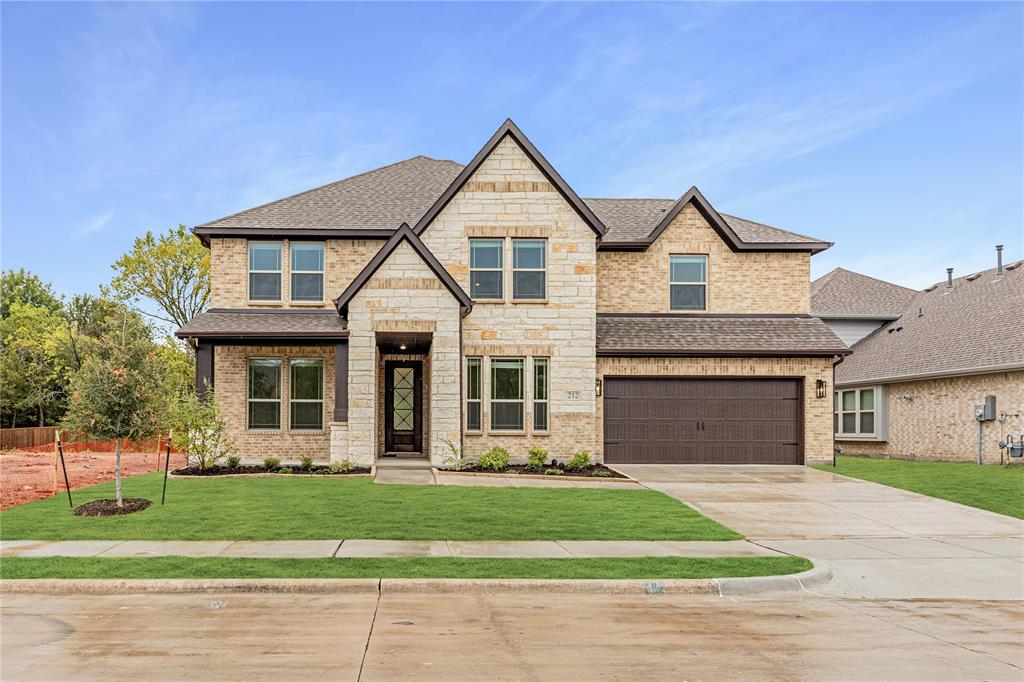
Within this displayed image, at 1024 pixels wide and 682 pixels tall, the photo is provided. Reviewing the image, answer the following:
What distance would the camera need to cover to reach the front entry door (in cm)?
2248

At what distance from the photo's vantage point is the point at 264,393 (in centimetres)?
2166

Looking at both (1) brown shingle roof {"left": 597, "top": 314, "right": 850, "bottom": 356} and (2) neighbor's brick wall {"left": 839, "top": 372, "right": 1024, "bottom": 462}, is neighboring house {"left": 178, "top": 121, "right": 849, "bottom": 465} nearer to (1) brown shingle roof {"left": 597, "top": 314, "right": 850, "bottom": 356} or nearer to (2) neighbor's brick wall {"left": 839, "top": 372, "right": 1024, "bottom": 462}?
(1) brown shingle roof {"left": 597, "top": 314, "right": 850, "bottom": 356}

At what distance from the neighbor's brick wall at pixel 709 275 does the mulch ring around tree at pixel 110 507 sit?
1353cm

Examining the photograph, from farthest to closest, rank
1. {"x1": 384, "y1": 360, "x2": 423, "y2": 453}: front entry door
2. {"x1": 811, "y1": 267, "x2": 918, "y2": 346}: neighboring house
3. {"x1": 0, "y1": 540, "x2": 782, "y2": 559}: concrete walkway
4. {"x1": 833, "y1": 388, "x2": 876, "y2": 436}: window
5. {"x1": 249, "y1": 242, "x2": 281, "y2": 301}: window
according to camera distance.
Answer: {"x1": 811, "y1": 267, "x2": 918, "y2": 346}: neighboring house → {"x1": 833, "y1": 388, "x2": 876, "y2": 436}: window → {"x1": 384, "y1": 360, "x2": 423, "y2": 453}: front entry door → {"x1": 249, "y1": 242, "x2": 281, "y2": 301}: window → {"x1": 0, "y1": 540, "x2": 782, "y2": 559}: concrete walkway

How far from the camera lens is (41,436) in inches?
1390

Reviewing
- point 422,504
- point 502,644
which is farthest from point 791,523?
point 502,644

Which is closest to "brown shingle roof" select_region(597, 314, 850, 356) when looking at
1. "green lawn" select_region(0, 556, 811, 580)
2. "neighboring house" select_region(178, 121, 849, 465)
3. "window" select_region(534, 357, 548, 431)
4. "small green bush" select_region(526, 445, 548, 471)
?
"neighboring house" select_region(178, 121, 849, 465)

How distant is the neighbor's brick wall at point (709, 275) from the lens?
22828 mm

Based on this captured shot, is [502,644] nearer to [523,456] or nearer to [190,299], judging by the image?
[523,456]

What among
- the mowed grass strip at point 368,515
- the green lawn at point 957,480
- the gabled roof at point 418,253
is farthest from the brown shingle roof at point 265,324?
the green lawn at point 957,480

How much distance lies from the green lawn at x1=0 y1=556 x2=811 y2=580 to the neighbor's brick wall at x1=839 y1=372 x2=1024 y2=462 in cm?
1682

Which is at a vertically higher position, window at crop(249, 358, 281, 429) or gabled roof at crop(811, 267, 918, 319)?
gabled roof at crop(811, 267, 918, 319)

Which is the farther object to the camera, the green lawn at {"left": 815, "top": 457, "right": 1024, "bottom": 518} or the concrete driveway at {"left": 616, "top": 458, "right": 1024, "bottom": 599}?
the green lawn at {"left": 815, "top": 457, "right": 1024, "bottom": 518}

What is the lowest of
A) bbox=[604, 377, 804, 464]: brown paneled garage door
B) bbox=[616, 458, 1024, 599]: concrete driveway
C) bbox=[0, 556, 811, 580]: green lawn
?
bbox=[616, 458, 1024, 599]: concrete driveway
